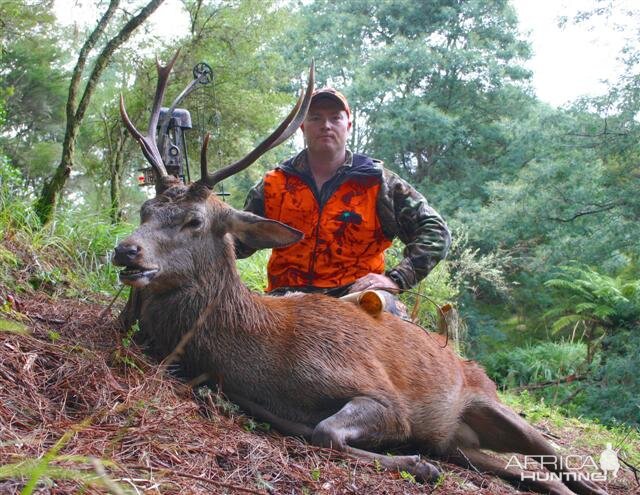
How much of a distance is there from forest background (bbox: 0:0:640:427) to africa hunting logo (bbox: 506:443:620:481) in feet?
7.23

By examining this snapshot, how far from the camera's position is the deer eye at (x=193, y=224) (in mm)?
3641

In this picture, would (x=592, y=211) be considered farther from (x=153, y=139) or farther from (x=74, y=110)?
(x=153, y=139)

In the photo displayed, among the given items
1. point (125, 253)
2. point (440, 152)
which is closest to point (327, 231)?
point (125, 253)

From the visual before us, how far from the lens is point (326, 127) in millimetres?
4945

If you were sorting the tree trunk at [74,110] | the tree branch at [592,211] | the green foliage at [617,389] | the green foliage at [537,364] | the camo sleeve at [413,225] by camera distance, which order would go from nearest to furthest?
1. the camo sleeve at [413,225]
2. the tree trunk at [74,110]
3. the green foliage at [617,389]
4. the tree branch at [592,211]
5. the green foliage at [537,364]

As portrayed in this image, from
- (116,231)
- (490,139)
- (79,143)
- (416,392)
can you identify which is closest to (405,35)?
(490,139)

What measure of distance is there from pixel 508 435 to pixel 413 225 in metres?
1.57

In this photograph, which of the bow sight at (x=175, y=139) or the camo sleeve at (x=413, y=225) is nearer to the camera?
the camo sleeve at (x=413, y=225)

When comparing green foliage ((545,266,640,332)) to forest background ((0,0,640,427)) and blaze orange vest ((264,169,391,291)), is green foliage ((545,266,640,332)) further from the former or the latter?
blaze orange vest ((264,169,391,291))

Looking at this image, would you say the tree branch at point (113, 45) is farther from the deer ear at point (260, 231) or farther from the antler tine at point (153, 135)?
the deer ear at point (260, 231)

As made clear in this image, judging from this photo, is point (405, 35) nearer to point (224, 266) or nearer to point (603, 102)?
point (603, 102)

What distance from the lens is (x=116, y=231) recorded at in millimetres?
7254

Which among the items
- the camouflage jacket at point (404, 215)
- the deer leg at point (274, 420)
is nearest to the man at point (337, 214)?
the camouflage jacket at point (404, 215)

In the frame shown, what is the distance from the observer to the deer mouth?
3287 mm
